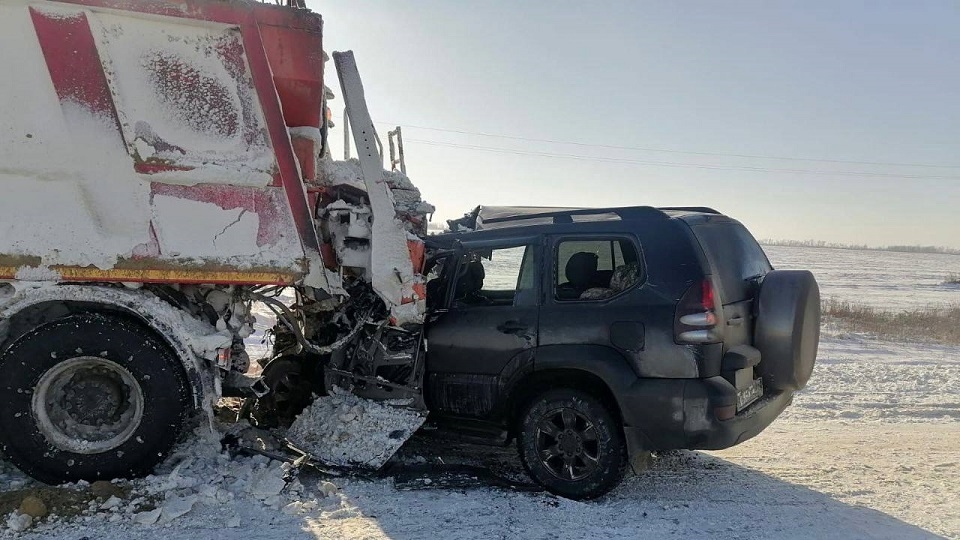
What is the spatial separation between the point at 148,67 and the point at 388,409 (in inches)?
114

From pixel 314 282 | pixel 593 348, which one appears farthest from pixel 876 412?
pixel 314 282

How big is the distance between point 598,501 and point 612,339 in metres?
1.10

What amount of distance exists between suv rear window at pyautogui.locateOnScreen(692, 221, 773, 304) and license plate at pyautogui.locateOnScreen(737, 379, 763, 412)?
588mm

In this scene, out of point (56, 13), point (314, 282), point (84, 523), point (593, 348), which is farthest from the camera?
point (314, 282)

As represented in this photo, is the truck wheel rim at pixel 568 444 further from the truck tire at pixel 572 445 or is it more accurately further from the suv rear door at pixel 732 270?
the suv rear door at pixel 732 270

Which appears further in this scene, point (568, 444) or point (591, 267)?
point (591, 267)

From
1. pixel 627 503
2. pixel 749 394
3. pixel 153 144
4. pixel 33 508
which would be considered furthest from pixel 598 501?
pixel 153 144

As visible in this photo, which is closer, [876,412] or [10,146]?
[10,146]

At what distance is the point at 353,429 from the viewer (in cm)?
464

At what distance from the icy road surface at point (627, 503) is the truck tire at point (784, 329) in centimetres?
87

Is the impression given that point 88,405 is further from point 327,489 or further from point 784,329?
point 784,329

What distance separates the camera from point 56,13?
12.6 feet

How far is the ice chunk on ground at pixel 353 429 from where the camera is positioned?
177 inches

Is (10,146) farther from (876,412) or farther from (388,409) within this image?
(876,412)
